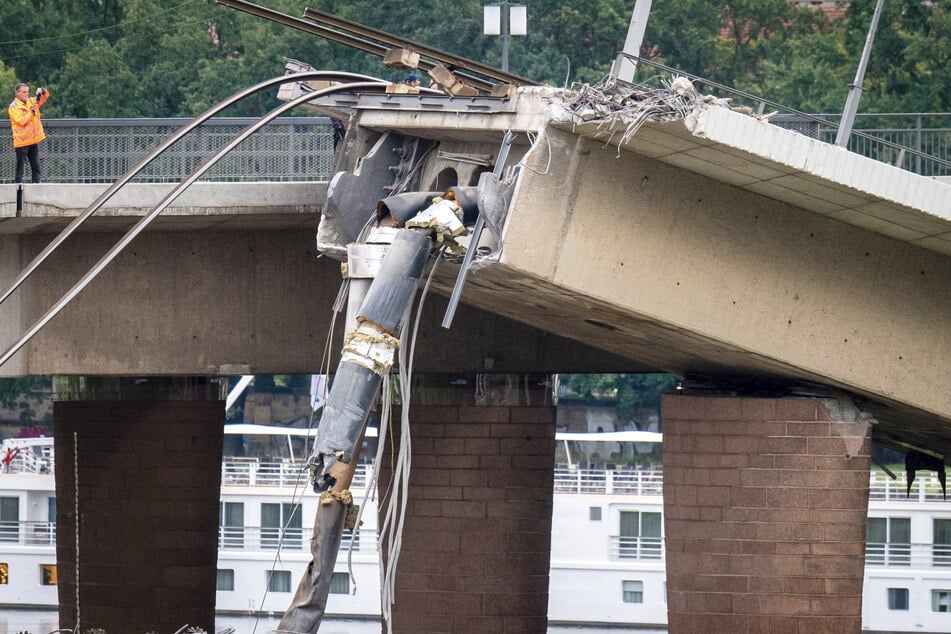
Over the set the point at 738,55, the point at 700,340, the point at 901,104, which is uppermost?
the point at 738,55

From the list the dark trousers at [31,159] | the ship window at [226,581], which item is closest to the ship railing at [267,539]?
the ship window at [226,581]

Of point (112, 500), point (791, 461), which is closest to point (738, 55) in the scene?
point (112, 500)

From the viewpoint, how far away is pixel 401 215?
1484cm

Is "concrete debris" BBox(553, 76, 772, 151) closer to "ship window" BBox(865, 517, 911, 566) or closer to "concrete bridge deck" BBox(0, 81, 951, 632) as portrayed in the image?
"concrete bridge deck" BBox(0, 81, 951, 632)

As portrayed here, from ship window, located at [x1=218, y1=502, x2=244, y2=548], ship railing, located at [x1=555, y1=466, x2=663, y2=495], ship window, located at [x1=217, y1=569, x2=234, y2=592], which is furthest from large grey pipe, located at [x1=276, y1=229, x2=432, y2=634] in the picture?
ship window, located at [x1=218, y1=502, x2=244, y2=548]

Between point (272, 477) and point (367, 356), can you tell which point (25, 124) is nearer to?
point (367, 356)

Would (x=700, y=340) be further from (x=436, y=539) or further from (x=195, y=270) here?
(x=195, y=270)

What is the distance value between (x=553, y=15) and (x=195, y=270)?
1849 inches

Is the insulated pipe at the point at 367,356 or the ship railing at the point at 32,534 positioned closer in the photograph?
the insulated pipe at the point at 367,356

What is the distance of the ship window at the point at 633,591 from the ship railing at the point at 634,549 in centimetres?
68

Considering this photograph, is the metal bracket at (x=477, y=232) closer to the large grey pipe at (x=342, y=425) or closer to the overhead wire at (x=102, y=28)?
the large grey pipe at (x=342, y=425)

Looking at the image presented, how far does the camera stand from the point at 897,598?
41375mm

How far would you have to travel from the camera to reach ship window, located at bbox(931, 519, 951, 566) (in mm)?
41250

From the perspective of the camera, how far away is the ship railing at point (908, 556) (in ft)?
135
